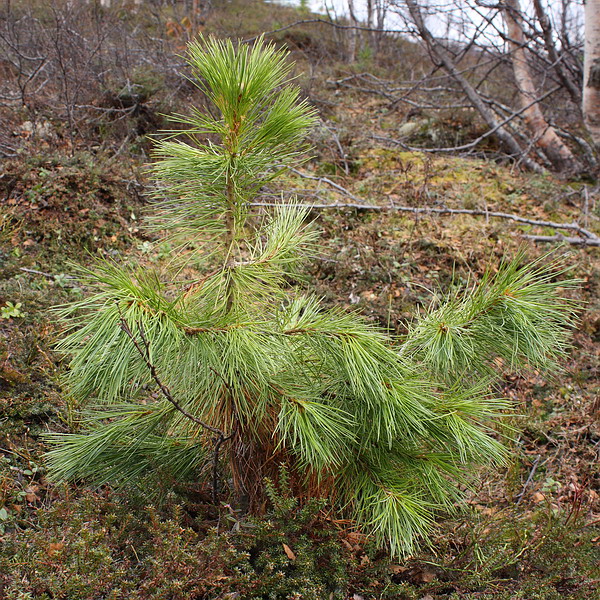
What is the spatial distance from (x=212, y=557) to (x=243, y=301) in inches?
36.2

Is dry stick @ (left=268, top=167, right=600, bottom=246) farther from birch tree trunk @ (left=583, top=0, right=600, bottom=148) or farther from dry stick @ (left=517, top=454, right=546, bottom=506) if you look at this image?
dry stick @ (left=517, top=454, right=546, bottom=506)

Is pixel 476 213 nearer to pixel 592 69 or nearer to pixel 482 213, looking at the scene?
pixel 482 213

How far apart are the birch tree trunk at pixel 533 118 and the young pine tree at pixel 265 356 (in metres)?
5.80

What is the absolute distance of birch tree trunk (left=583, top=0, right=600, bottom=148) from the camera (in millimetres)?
5156

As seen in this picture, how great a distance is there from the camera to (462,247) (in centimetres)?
484

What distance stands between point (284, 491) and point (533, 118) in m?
6.91

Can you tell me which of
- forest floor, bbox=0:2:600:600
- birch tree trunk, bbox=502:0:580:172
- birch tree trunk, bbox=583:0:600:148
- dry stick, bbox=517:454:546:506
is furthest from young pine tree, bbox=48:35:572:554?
birch tree trunk, bbox=502:0:580:172

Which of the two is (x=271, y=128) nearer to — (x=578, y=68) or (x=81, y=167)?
(x=81, y=167)

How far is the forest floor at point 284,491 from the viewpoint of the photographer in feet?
6.10

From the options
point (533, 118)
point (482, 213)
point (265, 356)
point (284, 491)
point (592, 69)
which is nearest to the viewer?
point (265, 356)

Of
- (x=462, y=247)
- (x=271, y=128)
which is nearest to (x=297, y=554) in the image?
(x=271, y=128)

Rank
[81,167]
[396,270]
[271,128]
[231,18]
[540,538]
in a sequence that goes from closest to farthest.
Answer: [271,128] < [540,538] < [396,270] < [81,167] < [231,18]

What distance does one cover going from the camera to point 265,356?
1.59 m

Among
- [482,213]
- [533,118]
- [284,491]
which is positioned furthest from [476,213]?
[284,491]
